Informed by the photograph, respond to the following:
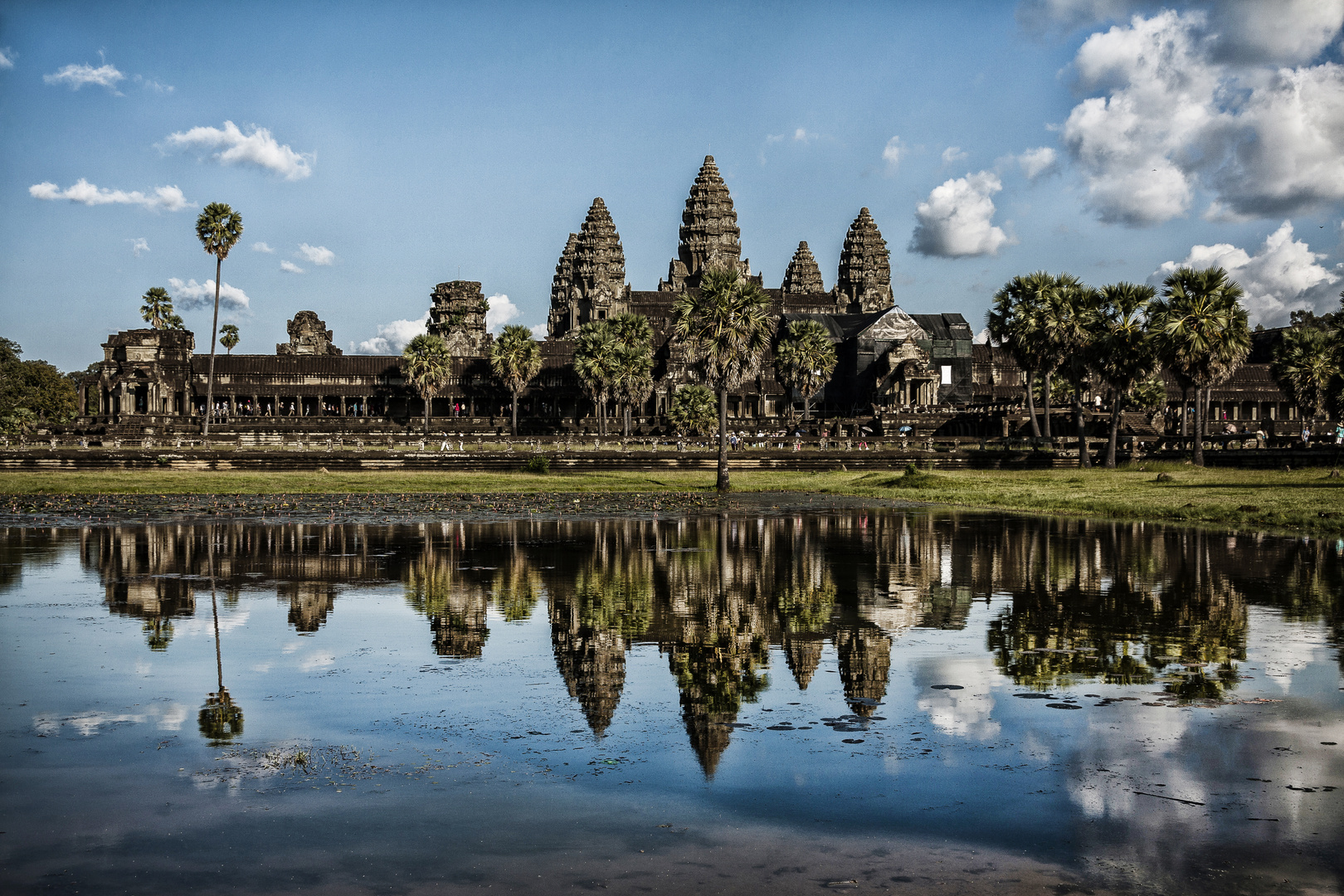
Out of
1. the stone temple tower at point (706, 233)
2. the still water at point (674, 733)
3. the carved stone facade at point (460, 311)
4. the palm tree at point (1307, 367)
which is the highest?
the stone temple tower at point (706, 233)

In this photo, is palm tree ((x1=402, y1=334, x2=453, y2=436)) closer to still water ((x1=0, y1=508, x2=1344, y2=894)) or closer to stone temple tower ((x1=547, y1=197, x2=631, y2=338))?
stone temple tower ((x1=547, y1=197, x2=631, y2=338))

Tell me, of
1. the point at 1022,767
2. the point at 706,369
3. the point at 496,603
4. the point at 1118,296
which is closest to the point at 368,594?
the point at 496,603

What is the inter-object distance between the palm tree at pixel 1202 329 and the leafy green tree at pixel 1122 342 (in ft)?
11.8

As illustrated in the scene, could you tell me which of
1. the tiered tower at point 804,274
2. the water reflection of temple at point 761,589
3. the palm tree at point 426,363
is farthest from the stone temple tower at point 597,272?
the water reflection of temple at point 761,589

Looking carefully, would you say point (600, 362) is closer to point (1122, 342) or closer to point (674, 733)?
point (1122, 342)

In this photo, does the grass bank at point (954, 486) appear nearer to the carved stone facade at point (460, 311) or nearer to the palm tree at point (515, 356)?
the palm tree at point (515, 356)

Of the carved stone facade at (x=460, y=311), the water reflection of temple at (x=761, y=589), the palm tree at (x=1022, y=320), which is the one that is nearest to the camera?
the water reflection of temple at (x=761, y=589)

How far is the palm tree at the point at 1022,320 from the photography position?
68.7 metres

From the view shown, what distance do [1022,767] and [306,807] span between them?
5025 mm

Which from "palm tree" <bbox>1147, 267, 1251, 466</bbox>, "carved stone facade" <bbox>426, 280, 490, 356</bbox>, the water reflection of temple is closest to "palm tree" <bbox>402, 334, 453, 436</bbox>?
"carved stone facade" <bbox>426, 280, 490, 356</bbox>

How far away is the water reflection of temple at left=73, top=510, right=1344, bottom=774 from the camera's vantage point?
12336 mm

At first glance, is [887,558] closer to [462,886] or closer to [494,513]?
[494,513]

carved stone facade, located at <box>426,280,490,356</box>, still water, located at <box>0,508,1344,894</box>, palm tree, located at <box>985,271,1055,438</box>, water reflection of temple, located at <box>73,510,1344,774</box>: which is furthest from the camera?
carved stone facade, located at <box>426,280,490,356</box>

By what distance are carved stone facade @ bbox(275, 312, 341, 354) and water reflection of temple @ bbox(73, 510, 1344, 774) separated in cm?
12107
